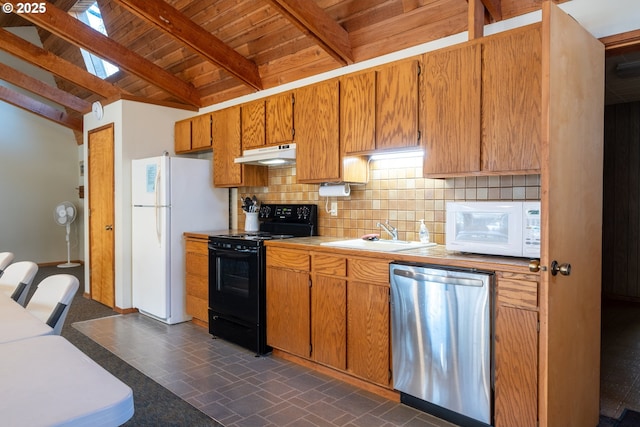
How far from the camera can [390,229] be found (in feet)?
11.0

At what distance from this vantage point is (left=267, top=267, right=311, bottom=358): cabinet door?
3.18 metres

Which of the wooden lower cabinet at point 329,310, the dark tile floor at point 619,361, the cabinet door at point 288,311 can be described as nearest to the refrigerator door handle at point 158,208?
the cabinet door at point 288,311

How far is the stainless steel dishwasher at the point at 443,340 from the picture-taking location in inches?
86.8

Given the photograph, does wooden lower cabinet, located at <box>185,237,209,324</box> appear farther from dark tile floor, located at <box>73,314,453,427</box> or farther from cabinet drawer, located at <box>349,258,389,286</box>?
cabinet drawer, located at <box>349,258,389,286</box>

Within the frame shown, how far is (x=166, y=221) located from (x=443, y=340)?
3058 mm

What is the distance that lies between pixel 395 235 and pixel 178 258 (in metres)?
2.38

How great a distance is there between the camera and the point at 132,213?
4.83 m

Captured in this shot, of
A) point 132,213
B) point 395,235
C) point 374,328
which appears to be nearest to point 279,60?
point 395,235

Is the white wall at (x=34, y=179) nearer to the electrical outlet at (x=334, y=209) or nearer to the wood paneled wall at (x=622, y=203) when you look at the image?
the electrical outlet at (x=334, y=209)

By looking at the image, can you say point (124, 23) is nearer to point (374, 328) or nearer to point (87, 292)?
point (87, 292)

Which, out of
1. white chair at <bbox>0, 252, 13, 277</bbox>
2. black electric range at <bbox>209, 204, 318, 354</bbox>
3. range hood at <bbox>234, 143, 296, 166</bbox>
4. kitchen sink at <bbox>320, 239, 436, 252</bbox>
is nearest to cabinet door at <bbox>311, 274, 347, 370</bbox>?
kitchen sink at <bbox>320, 239, 436, 252</bbox>

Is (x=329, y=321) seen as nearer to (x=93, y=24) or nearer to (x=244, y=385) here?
(x=244, y=385)

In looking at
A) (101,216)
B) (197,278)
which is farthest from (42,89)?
(197,278)

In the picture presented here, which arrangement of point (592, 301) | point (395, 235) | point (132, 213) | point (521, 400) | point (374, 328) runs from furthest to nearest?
point (132, 213)
point (395, 235)
point (374, 328)
point (592, 301)
point (521, 400)
